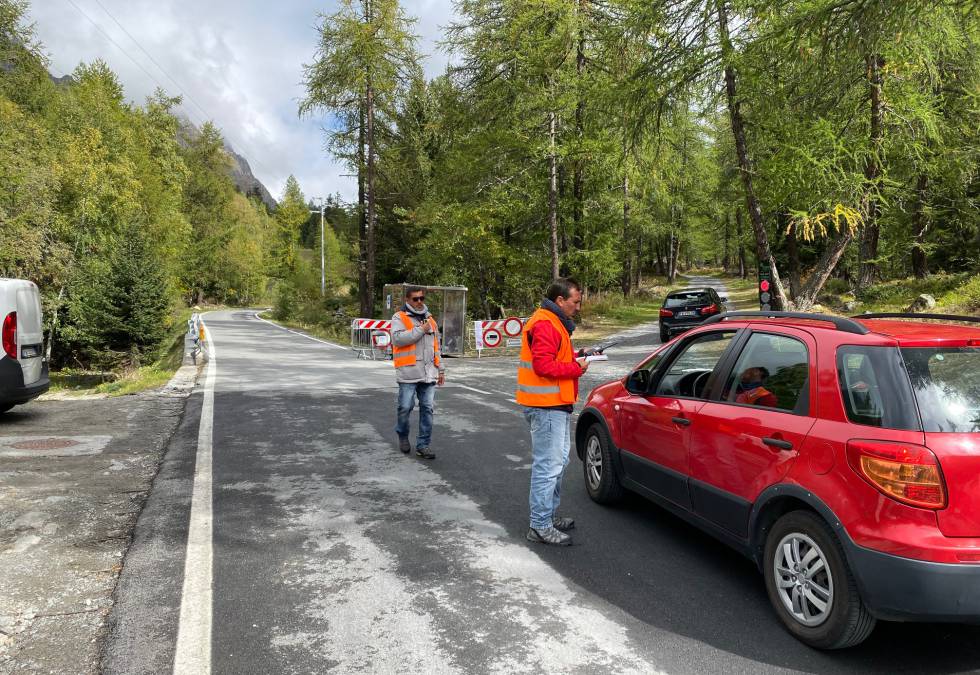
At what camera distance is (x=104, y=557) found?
4.16 meters

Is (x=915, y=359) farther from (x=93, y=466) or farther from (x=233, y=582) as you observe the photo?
(x=93, y=466)

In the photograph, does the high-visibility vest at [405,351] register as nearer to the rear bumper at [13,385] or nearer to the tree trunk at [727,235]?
the rear bumper at [13,385]

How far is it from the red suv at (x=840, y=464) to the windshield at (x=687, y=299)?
16.6m

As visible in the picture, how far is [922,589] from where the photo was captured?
272 centimetres

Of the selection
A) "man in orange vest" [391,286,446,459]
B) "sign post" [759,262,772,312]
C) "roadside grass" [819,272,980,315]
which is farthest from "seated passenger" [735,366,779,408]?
"roadside grass" [819,272,980,315]

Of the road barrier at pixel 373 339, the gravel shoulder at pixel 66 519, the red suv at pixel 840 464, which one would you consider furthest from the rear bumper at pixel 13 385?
the road barrier at pixel 373 339

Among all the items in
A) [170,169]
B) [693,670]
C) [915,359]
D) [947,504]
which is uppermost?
[170,169]

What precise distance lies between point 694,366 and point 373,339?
47.0 feet

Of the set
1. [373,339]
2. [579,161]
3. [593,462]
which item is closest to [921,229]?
[579,161]

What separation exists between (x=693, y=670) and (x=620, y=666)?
317mm

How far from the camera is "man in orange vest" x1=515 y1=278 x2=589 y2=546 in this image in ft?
14.3

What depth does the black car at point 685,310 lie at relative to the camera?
20062 millimetres

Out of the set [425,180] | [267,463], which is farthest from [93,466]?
[425,180]

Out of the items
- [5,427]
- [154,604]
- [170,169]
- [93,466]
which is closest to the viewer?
[154,604]
